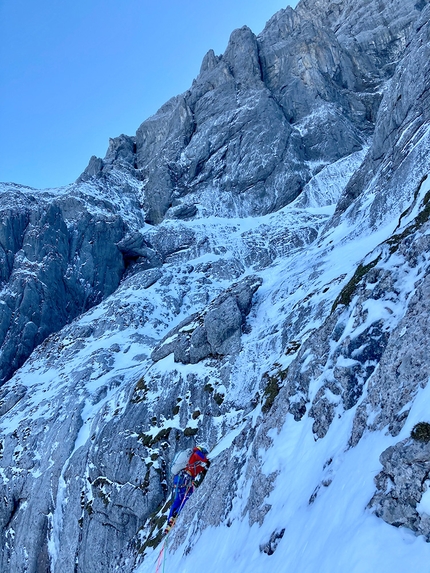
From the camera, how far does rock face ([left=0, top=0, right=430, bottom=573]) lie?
12.8 meters

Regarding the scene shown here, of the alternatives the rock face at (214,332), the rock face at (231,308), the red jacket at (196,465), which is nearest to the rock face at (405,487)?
the rock face at (231,308)

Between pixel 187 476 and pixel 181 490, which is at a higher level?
pixel 187 476

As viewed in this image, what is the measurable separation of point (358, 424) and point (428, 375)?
7.29 feet

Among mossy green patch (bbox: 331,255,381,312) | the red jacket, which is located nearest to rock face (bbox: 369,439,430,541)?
mossy green patch (bbox: 331,255,381,312)

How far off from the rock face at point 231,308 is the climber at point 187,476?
1.13m

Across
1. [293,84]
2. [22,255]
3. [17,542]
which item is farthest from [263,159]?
[17,542]

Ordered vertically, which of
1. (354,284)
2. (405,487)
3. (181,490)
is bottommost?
(181,490)

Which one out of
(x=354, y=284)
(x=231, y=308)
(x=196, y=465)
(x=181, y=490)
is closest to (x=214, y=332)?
(x=231, y=308)

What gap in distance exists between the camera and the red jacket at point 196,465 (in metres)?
21.4

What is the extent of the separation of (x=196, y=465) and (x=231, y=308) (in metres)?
22.3

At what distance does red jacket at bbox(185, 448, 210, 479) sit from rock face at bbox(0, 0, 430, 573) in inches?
39.2

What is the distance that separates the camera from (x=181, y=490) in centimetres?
2236

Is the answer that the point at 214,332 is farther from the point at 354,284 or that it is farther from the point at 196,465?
the point at 354,284

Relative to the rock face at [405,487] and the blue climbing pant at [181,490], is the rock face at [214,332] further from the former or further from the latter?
the rock face at [405,487]
